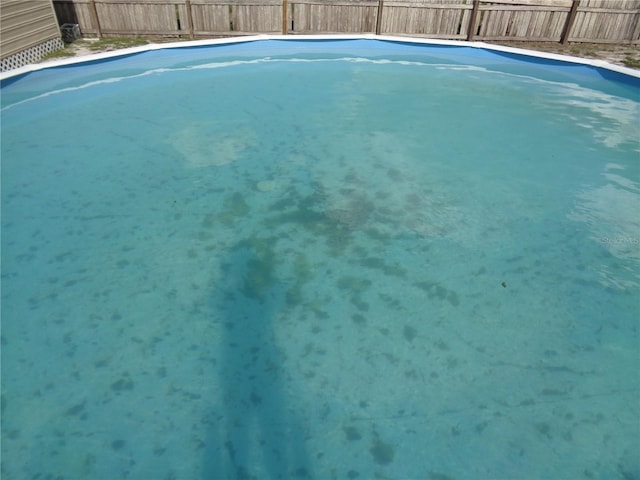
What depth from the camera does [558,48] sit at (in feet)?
36.8

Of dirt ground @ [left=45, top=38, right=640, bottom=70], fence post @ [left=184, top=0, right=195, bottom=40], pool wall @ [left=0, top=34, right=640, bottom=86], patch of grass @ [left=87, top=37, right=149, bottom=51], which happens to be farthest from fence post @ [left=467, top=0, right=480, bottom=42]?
patch of grass @ [left=87, top=37, right=149, bottom=51]

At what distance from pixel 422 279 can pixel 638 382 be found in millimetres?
1832

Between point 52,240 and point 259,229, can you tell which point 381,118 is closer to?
point 259,229

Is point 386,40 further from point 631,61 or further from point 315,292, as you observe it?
point 315,292

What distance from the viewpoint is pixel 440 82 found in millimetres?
9297

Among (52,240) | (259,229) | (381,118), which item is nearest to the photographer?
(52,240)

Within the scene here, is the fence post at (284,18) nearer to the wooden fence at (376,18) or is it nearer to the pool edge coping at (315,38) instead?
the wooden fence at (376,18)

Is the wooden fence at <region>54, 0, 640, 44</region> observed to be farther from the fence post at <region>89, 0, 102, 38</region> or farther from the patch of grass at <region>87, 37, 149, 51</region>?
the patch of grass at <region>87, 37, 149, 51</region>

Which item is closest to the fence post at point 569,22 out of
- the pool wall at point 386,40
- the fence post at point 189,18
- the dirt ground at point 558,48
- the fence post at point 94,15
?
the dirt ground at point 558,48

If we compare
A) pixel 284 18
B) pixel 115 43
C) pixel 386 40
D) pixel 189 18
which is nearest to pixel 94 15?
pixel 115 43

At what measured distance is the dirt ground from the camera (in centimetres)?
991

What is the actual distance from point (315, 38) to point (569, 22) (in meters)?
6.46

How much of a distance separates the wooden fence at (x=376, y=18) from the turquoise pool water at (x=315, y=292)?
4030mm

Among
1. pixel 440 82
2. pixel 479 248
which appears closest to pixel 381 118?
pixel 440 82
